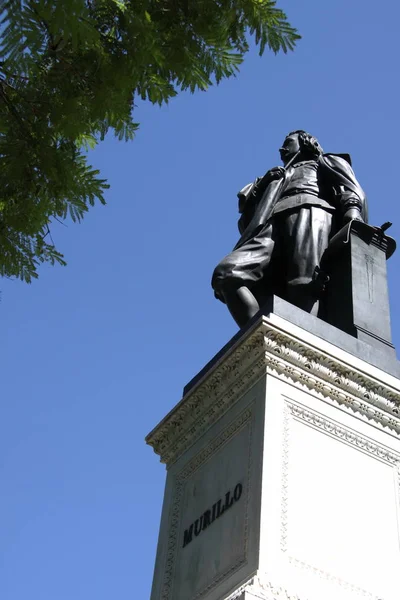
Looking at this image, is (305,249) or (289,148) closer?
(305,249)

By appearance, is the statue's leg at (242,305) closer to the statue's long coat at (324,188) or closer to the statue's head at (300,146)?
the statue's long coat at (324,188)

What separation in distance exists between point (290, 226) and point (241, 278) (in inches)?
38.6

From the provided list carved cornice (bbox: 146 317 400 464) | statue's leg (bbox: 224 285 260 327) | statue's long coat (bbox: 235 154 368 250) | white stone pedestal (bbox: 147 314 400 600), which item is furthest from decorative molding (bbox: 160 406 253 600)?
statue's long coat (bbox: 235 154 368 250)

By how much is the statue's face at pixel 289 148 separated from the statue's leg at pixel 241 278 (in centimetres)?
201

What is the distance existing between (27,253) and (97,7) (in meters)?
1.64

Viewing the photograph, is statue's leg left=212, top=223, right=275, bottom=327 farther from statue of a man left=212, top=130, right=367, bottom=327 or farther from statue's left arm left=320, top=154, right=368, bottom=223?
statue's left arm left=320, top=154, right=368, bottom=223

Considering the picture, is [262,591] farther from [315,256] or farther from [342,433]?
[315,256]

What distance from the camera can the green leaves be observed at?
5.57 meters

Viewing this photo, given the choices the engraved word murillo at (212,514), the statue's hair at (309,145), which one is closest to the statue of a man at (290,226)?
the statue's hair at (309,145)

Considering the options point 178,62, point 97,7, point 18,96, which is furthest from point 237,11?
point 18,96

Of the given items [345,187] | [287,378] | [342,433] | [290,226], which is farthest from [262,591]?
[345,187]

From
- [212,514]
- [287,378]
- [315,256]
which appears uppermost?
[315,256]

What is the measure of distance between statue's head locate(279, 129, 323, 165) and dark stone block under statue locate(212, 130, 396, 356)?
42 centimetres

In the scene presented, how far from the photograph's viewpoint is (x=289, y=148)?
37.2ft
